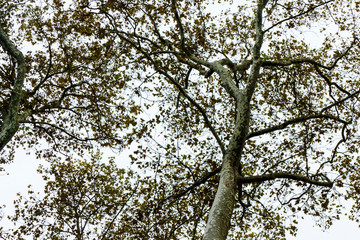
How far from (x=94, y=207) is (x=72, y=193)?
1708 mm

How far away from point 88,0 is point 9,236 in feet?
44.2

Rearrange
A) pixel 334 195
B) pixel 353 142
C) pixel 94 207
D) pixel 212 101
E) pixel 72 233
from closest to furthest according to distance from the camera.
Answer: pixel 334 195 → pixel 353 142 → pixel 212 101 → pixel 72 233 → pixel 94 207

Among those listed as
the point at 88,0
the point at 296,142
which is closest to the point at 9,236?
the point at 88,0

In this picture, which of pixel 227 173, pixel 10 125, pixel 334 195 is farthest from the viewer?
pixel 334 195

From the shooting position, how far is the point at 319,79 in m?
11.1

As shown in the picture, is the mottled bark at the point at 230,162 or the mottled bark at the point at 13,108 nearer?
the mottled bark at the point at 230,162

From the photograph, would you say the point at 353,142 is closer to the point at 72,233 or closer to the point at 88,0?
Result: the point at 88,0

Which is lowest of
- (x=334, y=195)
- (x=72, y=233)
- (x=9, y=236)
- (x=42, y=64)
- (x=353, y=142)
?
(x=9, y=236)

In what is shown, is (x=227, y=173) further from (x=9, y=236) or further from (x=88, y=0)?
(x=9, y=236)

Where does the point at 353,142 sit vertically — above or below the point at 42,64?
above

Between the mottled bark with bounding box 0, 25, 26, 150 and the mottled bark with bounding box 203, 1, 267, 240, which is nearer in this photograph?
the mottled bark with bounding box 203, 1, 267, 240

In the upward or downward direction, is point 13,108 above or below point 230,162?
above

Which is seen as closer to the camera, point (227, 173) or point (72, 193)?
point (227, 173)

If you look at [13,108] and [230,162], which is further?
[13,108]
